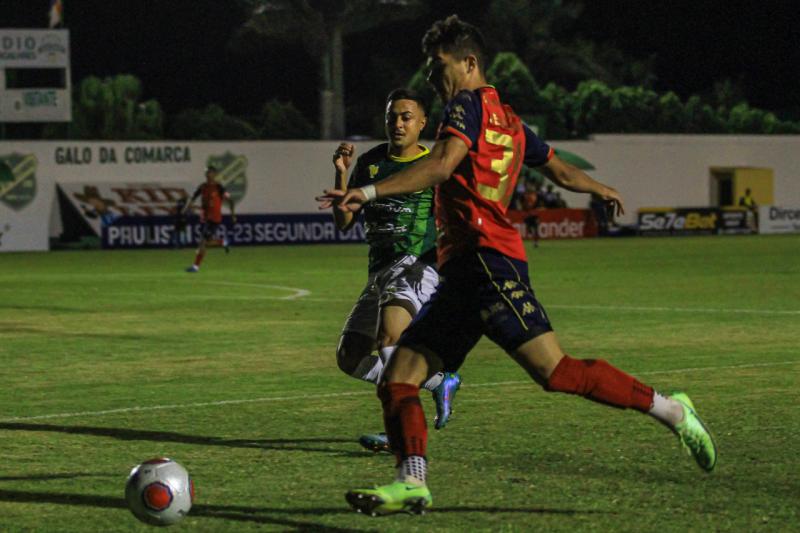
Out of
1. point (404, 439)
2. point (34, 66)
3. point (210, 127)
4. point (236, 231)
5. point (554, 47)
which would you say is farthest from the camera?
point (554, 47)

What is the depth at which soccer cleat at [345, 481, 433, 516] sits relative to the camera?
647 cm

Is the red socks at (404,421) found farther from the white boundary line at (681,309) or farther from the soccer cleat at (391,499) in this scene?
the white boundary line at (681,309)

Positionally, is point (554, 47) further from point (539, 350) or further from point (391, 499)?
point (391, 499)

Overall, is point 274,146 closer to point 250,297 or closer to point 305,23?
point 305,23

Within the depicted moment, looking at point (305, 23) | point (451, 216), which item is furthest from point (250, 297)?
point (305, 23)

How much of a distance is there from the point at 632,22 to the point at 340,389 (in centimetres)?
7320

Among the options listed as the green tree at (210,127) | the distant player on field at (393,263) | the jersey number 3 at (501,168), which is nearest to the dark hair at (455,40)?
the jersey number 3 at (501,168)

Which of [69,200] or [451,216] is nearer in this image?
[451,216]

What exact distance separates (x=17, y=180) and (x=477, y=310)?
3927cm

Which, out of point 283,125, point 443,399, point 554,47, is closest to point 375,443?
point 443,399

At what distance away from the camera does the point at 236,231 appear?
4475 centimetres

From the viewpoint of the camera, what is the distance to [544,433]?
31.0ft

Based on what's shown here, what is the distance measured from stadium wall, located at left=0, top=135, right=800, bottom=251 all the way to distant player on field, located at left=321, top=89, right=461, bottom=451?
35696mm

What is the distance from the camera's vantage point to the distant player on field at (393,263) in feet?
30.0
